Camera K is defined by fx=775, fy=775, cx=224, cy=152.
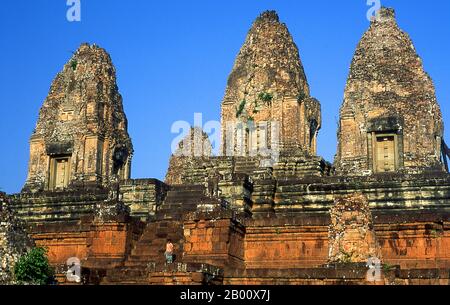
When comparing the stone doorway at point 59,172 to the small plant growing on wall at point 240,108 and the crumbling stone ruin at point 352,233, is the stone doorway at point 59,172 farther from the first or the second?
the crumbling stone ruin at point 352,233

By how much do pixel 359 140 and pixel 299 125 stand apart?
11.3ft

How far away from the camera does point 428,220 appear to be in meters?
21.2

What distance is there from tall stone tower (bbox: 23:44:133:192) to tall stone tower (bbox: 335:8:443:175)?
9.84m

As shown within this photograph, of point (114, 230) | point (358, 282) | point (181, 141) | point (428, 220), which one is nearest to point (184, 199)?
point (114, 230)

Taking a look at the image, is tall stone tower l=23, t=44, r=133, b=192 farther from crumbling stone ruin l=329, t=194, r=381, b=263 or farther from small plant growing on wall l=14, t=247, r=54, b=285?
crumbling stone ruin l=329, t=194, r=381, b=263

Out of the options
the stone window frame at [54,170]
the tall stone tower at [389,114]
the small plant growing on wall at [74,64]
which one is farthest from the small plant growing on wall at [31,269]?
the small plant growing on wall at [74,64]

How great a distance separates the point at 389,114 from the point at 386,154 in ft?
4.74

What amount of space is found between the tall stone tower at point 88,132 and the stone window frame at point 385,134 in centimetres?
1060

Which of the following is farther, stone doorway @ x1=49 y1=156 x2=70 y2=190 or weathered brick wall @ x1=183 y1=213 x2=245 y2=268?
stone doorway @ x1=49 y1=156 x2=70 y2=190

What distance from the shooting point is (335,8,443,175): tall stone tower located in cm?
2750

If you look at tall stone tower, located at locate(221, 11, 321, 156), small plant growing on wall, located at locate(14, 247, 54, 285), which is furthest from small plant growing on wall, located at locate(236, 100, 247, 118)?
small plant growing on wall, located at locate(14, 247, 54, 285)

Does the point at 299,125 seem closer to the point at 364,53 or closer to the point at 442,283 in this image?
the point at 364,53

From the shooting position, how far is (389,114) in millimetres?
27938

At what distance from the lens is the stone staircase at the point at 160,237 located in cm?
1969
